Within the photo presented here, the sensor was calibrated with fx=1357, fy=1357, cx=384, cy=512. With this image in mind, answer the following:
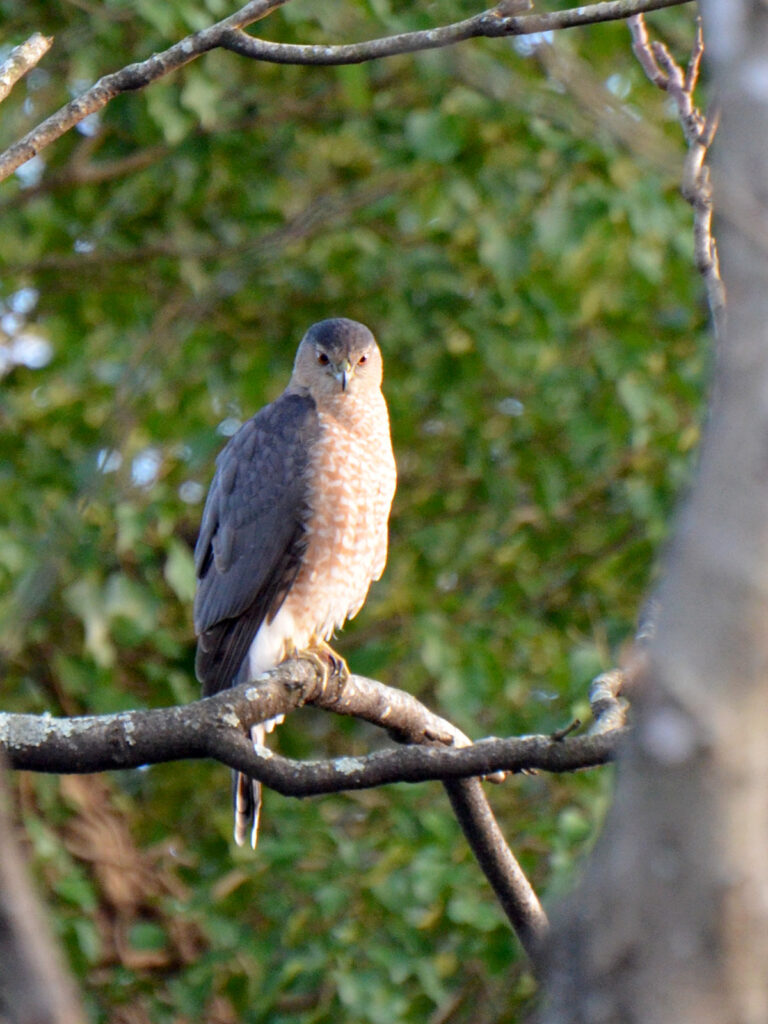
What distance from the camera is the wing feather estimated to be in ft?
14.5

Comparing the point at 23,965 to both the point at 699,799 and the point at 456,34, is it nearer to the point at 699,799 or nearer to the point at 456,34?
the point at 699,799

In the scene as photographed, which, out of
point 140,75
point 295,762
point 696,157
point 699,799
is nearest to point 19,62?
point 140,75

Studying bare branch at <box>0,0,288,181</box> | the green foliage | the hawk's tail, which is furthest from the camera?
the green foliage

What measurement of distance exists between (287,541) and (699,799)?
3.47m

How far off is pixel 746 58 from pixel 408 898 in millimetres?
3794

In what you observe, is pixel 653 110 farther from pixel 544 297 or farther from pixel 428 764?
pixel 428 764

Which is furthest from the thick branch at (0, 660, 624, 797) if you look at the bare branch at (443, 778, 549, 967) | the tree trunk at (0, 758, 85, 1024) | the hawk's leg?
the tree trunk at (0, 758, 85, 1024)

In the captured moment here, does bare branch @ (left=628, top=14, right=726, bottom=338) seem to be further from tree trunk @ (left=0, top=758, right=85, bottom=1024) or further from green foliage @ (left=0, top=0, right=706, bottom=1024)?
tree trunk @ (left=0, top=758, right=85, bottom=1024)

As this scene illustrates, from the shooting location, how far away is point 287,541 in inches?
176

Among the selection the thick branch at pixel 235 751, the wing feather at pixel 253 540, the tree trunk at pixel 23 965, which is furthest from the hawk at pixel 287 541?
the tree trunk at pixel 23 965

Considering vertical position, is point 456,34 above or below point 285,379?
above

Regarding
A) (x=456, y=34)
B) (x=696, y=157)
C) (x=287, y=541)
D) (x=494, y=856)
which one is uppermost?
(x=456, y=34)

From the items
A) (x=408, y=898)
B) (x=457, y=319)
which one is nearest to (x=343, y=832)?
(x=408, y=898)

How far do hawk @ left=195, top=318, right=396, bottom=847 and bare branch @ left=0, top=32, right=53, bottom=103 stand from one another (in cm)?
191
